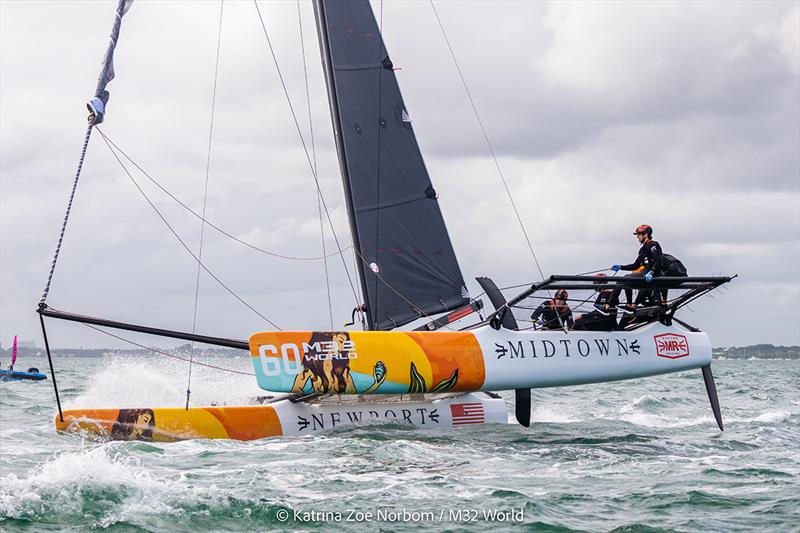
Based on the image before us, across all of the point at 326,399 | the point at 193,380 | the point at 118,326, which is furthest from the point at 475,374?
the point at 193,380

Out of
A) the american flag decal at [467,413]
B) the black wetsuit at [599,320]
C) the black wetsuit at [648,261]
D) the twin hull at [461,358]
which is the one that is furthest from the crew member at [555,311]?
the american flag decal at [467,413]

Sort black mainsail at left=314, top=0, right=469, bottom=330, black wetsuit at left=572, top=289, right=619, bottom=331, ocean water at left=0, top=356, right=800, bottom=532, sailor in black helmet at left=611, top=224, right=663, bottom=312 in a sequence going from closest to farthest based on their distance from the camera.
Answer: ocean water at left=0, top=356, right=800, bottom=532 → sailor in black helmet at left=611, top=224, right=663, bottom=312 → black wetsuit at left=572, top=289, right=619, bottom=331 → black mainsail at left=314, top=0, right=469, bottom=330

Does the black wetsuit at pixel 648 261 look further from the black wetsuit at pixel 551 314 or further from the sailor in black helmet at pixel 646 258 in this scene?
the black wetsuit at pixel 551 314

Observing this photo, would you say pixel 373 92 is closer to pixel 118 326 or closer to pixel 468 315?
pixel 468 315

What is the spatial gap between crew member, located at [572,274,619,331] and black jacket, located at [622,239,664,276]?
49 centimetres

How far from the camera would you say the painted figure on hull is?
1004 centimetres

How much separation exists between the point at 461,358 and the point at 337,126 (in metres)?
3.27

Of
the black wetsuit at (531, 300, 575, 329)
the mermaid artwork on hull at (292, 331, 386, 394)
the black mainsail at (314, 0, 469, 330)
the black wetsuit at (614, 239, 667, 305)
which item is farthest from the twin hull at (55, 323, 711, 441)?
the black mainsail at (314, 0, 469, 330)

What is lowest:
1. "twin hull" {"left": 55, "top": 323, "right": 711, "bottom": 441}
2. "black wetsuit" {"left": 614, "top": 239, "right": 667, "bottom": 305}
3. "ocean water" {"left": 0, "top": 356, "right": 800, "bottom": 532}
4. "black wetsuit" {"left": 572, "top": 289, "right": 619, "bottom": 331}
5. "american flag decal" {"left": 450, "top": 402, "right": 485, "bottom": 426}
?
"ocean water" {"left": 0, "top": 356, "right": 800, "bottom": 532}

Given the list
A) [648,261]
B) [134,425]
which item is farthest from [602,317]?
[134,425]

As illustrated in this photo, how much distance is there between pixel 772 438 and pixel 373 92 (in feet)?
20.0

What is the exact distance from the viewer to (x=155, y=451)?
9148 millimetres

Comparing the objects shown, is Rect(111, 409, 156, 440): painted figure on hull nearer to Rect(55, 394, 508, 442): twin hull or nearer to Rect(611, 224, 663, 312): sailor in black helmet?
Rect(55, 394, 508, 442): twin hull

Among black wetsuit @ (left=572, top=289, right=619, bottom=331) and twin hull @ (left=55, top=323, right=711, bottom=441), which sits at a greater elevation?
black wetsuit @ (left=572, top=289, right=619, bottom=331)
